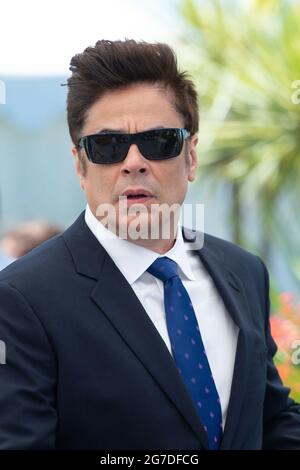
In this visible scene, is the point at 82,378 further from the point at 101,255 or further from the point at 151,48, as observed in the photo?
the point at 151,48

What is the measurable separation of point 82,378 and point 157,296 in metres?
0.30

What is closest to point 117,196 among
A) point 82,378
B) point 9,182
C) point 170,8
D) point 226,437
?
point 82,378

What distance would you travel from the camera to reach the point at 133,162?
6.48ft

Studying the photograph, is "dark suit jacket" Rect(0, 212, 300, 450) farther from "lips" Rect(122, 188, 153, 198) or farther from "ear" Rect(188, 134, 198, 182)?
"ear" Rect(188, 134, 198, 182)

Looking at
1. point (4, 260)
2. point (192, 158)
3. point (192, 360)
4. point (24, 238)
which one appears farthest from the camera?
point (24, 238)

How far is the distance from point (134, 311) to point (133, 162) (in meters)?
0.36

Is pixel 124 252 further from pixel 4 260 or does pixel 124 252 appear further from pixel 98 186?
pixel 4 260

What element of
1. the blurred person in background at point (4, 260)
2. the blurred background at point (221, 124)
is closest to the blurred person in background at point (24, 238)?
the blurred person in background at point (4, 260)

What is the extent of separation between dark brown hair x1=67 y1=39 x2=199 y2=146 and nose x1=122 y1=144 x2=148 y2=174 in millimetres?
151

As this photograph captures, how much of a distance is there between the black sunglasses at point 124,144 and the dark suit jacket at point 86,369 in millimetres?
234

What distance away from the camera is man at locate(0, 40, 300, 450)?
69.1 inches

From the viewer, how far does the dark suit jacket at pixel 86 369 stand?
171 centimetres

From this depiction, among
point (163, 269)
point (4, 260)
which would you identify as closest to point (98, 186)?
point (163, 269)

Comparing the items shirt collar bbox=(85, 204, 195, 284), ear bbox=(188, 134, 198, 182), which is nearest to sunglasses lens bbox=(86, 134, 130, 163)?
shirt collar bbox=(85, 204, 195, 284)
